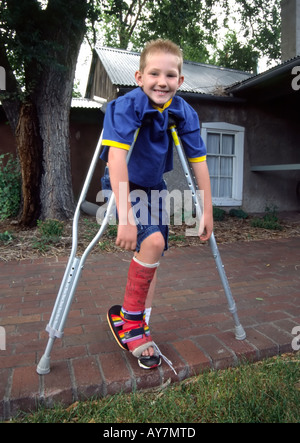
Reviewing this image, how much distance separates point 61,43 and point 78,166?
3.86 metres

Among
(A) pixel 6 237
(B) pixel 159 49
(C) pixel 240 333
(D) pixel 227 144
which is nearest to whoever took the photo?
(B) pixel 159 49

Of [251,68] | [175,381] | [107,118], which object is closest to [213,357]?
[175,381]

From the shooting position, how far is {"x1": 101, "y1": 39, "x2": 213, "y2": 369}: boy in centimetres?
161

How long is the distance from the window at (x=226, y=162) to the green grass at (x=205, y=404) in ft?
23.1

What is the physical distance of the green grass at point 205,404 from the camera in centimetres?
152

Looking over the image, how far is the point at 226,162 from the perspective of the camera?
875 cm

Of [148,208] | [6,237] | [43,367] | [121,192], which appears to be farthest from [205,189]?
[6,237]

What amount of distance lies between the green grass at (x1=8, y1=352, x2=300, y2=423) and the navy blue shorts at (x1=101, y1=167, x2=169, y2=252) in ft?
2.62

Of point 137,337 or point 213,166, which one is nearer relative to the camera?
point 137,337

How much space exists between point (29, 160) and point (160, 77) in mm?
4483

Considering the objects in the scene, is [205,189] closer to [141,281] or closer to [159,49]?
[141,281]

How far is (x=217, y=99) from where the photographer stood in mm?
8039

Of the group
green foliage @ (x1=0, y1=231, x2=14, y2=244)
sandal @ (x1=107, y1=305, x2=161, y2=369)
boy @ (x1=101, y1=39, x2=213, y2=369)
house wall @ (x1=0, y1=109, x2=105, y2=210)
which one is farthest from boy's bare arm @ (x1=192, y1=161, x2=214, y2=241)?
house wall @ (x1=0, y1=109, x2=105, y2=210)
